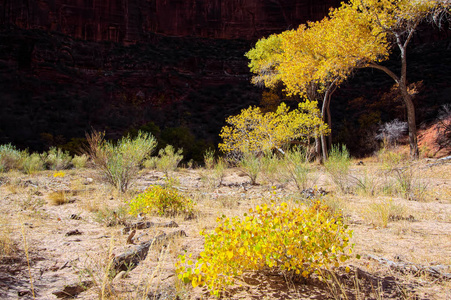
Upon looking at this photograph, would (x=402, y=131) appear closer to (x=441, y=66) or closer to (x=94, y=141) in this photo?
(x=441, y=66)

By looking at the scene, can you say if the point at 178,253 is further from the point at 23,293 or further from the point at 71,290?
the point at 23,293

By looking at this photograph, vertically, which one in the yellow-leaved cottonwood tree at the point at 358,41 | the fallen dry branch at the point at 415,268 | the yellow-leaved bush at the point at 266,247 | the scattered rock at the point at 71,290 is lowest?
the scattered rock at the point at 71,290

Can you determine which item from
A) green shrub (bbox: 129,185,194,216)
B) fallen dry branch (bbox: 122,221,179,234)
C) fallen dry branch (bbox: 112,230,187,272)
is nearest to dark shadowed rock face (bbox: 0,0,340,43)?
green shrub (bbox: 129,185,194,216)

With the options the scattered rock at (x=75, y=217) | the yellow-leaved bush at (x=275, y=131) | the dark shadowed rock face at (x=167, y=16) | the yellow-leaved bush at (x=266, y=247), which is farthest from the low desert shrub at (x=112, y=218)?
the dark shadowed rock face at (x=167, y=16)

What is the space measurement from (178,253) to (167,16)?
3957 centimetres

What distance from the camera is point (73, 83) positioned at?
26.8m

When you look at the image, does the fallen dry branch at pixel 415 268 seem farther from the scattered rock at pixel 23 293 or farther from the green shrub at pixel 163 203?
the scattered rock at pixel 23 293

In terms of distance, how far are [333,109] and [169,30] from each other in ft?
85.0

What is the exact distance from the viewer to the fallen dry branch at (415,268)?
205 cm

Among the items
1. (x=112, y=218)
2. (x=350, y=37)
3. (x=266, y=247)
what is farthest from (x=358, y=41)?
(x=112, y=218)

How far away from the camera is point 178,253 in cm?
262

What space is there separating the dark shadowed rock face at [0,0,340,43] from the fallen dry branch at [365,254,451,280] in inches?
1447

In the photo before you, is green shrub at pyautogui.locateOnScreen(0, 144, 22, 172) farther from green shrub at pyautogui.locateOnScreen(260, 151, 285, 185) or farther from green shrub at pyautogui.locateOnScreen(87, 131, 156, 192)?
green shrub at pyautogui.locateOnScreen(260, 151, 285, 185)

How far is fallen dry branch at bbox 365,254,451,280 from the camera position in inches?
80.8
